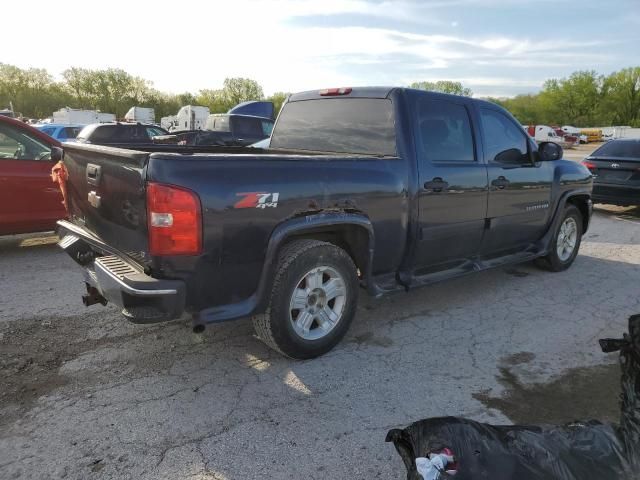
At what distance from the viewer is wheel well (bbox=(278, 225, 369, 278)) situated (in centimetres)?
362

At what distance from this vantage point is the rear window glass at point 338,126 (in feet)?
13.3

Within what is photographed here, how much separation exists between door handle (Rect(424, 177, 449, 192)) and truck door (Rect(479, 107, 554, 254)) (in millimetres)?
778

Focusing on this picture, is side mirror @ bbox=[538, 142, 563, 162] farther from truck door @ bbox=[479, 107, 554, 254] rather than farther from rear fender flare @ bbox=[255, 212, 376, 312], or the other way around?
rear fender flare @ bbox=[255, 212, 376, 312]

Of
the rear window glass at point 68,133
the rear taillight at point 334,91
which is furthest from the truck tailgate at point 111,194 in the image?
the rear window glass at point 68,133

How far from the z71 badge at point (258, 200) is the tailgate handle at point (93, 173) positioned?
1.08 m

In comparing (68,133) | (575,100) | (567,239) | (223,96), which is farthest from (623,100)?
(567,239)

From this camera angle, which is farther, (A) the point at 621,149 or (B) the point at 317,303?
(A) the point at 621,149

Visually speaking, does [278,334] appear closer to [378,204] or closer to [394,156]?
[378,204]

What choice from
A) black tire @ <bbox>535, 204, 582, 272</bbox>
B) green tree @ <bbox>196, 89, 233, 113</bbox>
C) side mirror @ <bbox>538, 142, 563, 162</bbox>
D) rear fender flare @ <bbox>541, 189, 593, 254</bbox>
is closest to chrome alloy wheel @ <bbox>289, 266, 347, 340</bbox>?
side mirror @ <bbox>538, 142, 563, 162</bbox>

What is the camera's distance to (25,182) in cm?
598

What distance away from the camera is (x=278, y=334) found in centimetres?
333

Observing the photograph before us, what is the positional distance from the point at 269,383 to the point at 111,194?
5.25 ft

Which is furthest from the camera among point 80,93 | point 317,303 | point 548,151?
point 80,93

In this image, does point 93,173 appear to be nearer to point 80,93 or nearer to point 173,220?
point 173,220
